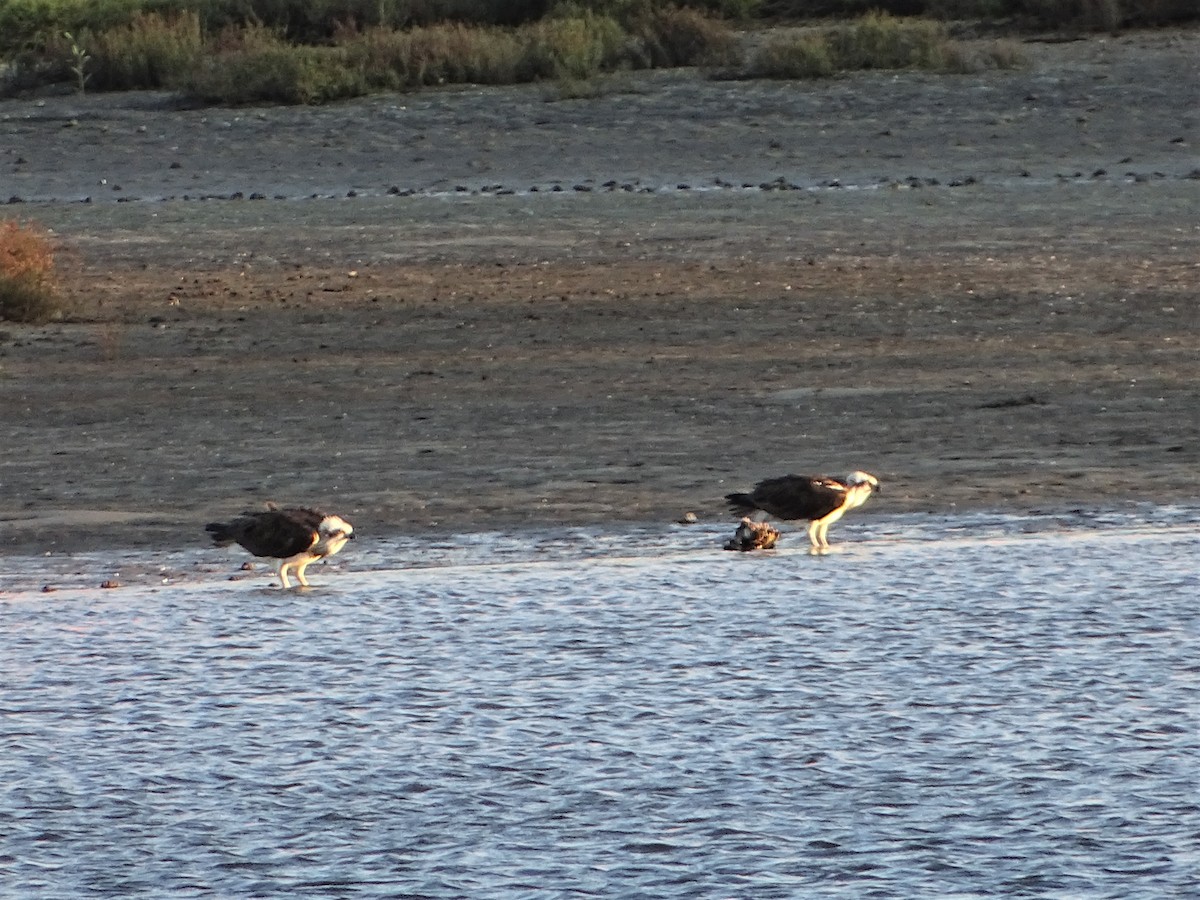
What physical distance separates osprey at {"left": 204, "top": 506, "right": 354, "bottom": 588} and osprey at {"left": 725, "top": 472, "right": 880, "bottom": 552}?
1.55m

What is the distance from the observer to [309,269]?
55.6ft

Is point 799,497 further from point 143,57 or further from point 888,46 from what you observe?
point 143,57

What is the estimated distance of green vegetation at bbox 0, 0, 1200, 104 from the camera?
1013 inches

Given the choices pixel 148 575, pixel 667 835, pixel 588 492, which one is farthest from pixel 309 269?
pixel 667 835

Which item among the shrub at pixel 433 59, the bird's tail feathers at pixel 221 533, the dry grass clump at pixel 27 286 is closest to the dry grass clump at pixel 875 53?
the shrub at pixel 433 59

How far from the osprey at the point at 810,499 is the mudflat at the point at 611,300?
26.9 inches

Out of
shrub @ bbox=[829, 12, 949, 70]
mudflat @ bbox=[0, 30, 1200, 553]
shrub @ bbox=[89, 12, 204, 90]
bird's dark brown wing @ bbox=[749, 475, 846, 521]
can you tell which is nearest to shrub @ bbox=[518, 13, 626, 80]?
mudflat @ bbox=[0, 30, 1200, 553]

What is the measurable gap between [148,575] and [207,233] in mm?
10103

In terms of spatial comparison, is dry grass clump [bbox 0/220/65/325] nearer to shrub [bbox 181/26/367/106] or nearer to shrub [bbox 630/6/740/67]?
shrub [bbox 181/26/367/106]

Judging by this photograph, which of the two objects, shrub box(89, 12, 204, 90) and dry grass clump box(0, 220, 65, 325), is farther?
shrub box(89, 12, 204, 90)

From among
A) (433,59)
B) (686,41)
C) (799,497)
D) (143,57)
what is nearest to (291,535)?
(799,497)

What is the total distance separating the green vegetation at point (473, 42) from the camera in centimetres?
2572

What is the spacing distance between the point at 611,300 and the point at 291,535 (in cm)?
674

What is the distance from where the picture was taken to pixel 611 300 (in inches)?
599
